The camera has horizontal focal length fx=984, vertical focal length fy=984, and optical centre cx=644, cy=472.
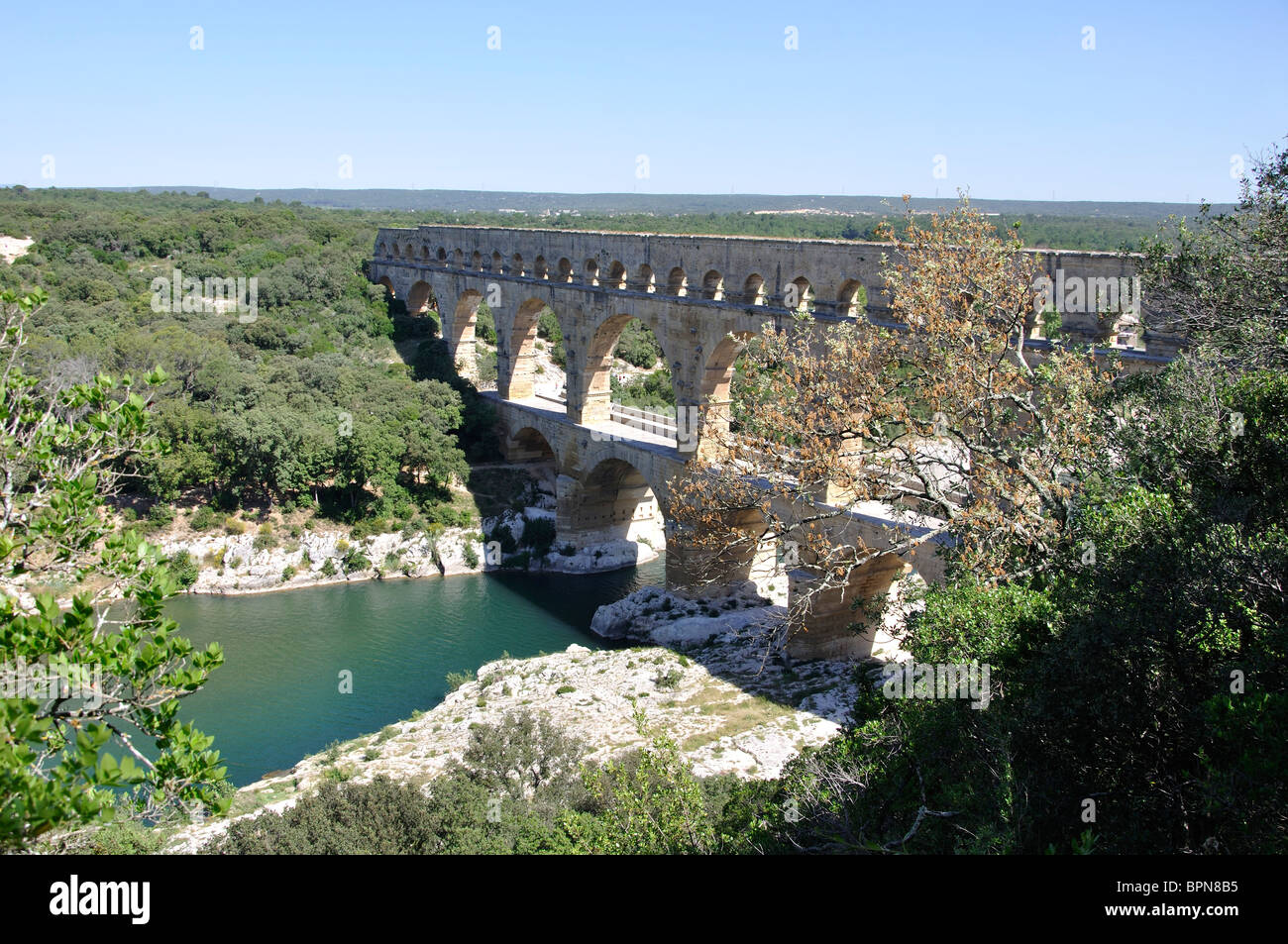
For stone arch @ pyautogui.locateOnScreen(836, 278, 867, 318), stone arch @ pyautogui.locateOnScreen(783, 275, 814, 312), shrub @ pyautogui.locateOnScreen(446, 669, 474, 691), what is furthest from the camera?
shrub @ pyautogui.locateOnScreen(446, 669, 474, 691)

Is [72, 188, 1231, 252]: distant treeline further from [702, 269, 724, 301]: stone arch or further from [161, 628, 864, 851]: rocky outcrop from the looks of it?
[161, 628, 864, 851]: rocky outcrop

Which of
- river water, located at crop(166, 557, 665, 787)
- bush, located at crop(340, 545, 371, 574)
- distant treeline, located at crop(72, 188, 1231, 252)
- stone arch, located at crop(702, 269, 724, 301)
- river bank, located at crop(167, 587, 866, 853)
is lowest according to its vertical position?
river water, located at crop(166, 557, 665, 787)

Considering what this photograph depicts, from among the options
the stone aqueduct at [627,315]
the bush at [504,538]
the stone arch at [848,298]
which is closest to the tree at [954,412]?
the stone aqueduct at [627,315]

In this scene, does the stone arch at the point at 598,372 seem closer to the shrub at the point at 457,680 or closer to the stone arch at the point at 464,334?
the shrub at the point at 457,680

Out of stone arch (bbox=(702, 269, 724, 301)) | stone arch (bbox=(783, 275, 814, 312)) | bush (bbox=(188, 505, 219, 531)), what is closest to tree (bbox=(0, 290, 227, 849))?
stone arch (bbox=(783, 275, 814, 312))
